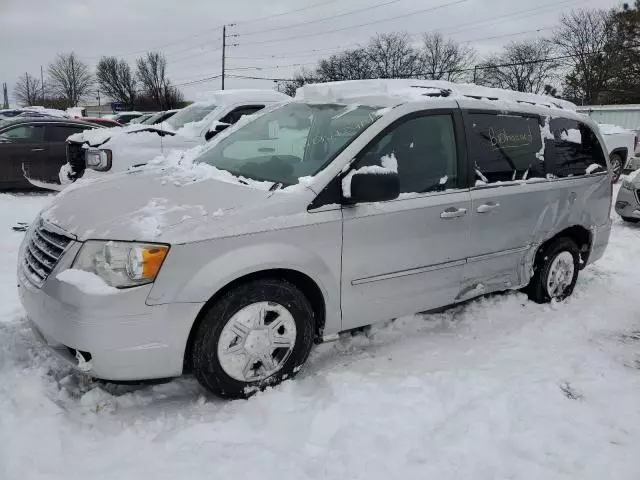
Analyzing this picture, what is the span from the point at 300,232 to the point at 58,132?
9.18m

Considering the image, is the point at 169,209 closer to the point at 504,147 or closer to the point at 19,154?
the point at 504,147

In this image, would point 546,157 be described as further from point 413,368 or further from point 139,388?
point 139,388

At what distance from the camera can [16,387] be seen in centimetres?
304

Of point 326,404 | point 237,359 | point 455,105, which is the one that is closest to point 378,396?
point 326,404

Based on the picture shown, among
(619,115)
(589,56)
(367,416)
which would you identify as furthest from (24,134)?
(589,56)

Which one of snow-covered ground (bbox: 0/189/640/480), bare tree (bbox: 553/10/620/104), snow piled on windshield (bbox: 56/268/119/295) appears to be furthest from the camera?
bare tree (bbox: 553/10/620/104)

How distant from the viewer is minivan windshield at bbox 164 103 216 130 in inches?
348

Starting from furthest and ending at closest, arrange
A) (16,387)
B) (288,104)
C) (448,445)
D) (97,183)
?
(288,104)
(97,183)
(16,387)
(448,445)

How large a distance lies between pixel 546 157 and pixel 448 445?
2.80 m

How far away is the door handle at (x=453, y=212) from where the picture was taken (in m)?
3.80

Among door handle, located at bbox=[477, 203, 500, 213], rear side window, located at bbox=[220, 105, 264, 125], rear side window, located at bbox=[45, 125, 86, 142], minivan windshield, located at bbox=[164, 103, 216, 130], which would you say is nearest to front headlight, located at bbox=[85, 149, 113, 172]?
minivan windshield, located at bbox=[164, 103, 216, 130]

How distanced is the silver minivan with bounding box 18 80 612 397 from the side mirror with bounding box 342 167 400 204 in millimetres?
12

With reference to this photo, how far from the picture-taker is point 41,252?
3.12 meters

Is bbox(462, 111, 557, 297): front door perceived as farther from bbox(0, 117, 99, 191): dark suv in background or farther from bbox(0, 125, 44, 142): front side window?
bbox(0, 125, 44, 142): front side window
